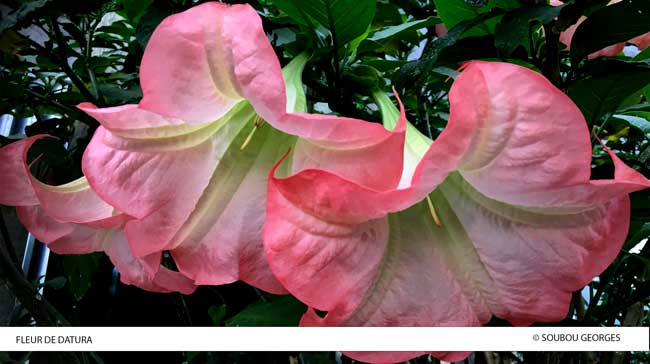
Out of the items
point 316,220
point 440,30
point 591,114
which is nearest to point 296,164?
point 316,220

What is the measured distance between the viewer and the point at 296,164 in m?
0.35

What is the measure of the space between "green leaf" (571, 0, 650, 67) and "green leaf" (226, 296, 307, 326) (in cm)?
34

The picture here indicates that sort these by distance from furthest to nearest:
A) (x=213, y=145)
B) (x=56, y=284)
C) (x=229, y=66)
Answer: (x=56, y=284)
(x=213, y=145)
(x=229, y=66)

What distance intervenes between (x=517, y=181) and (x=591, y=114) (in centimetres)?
23

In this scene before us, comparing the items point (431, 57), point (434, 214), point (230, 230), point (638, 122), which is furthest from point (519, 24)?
point (638, 122)

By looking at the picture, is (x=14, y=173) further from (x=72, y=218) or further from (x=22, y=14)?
(x=22, y=14)

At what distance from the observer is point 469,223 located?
14.9 inches

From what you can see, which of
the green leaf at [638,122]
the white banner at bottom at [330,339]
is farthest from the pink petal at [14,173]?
the green leaf at [638,122]

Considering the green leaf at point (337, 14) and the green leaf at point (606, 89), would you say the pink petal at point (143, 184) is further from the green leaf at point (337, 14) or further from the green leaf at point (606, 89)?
the green leaf at point (606, 89)

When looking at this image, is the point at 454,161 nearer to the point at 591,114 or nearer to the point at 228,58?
the point at 228,58

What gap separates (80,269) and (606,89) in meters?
0.70

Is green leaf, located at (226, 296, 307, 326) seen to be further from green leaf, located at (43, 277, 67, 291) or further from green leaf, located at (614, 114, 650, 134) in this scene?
green leaf, located at (614, 114, 650, 134)

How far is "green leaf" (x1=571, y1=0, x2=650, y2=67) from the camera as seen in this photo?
44cm

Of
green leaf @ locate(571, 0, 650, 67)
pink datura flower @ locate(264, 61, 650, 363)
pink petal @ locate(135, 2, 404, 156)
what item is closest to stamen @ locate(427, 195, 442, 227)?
pink datura flower @ locate(264, 61, 650, 363)
